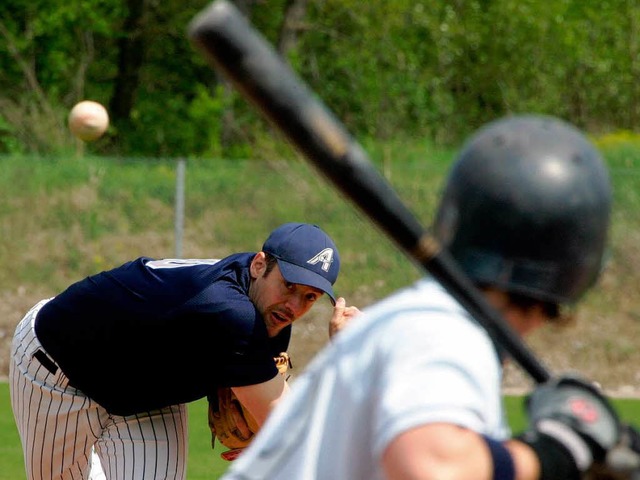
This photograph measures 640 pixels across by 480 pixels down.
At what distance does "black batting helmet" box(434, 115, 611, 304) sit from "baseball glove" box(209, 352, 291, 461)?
9.90 ft

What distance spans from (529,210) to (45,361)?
3.48 metres

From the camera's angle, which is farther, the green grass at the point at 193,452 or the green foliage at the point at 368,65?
the green foliage at the point at 368,65

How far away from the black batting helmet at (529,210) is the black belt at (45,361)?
3276 millimetres

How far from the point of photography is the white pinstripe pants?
5145 mm

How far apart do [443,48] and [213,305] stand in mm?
20410

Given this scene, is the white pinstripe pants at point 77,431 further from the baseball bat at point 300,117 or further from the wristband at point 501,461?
the wristband at point 501,461

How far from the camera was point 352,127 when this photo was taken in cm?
2316

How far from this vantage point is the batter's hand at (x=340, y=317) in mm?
4938

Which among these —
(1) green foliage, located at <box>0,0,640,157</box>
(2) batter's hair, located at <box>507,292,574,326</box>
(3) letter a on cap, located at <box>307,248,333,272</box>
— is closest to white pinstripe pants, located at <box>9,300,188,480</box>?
(3) letter a on cap, located at <box>307,248,333,272</box>

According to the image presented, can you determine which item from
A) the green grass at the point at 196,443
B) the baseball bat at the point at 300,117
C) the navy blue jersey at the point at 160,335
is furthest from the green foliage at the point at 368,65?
the baseball bat at the point at 300,117

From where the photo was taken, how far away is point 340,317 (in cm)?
497

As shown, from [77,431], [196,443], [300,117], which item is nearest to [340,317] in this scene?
[77,431]

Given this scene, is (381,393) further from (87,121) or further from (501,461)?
(87,121)

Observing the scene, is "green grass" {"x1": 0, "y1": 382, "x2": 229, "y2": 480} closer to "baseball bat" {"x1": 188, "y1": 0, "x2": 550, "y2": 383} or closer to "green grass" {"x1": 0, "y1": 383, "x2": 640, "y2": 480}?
"green grass" {"x1": 0, "y1": 383, "x2": 640, "y2": 480}
